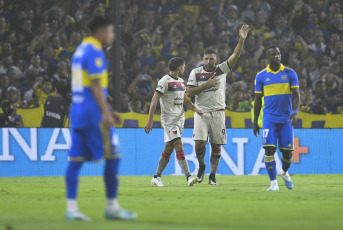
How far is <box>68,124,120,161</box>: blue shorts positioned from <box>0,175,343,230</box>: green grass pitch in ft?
1.81

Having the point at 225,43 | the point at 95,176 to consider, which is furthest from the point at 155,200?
the point at 225,43

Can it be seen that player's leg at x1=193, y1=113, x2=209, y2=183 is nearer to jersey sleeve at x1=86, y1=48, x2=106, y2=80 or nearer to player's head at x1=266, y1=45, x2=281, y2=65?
player's head at x1=266, y1=45, x2=281, y2=65

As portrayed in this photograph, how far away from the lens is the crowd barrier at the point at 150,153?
45.4ft

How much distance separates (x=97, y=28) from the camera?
5664 mm

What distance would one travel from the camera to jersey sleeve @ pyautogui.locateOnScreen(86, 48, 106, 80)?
5398mm

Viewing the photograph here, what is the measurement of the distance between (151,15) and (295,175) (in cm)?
643

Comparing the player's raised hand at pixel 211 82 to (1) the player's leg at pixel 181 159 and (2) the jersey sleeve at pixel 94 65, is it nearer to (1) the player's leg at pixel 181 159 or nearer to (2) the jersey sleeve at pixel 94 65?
(1) the player's leg at pixel 181 159

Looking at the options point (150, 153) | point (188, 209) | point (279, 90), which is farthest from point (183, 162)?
point (188, 209)

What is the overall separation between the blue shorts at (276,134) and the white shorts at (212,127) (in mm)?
1635

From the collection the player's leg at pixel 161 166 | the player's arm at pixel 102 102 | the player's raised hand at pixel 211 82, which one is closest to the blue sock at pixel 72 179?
the player's arm at pixel 102 102

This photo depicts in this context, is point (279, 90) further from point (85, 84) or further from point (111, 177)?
point (85, 84)

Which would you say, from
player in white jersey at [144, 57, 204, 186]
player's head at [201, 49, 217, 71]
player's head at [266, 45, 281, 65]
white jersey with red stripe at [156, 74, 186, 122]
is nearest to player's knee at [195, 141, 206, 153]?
player in white jersey at [144, 57, 204, 186]

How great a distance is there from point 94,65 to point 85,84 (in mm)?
208

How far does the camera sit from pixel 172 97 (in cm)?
1088
